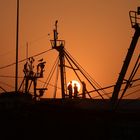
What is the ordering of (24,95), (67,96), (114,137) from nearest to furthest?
(114,137) → (24,95) → (67,96)

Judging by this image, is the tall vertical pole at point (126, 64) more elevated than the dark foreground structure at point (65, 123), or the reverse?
the tall vertical pole at point (126, 64)

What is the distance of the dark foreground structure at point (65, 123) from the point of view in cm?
3728

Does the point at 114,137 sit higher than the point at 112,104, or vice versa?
the point at 112,104

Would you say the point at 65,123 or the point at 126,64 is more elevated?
the point at 126,64

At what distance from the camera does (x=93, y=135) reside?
37375mm

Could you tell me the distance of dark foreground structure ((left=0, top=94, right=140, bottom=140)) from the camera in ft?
122

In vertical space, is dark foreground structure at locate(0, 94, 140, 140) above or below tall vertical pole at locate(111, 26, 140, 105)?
below

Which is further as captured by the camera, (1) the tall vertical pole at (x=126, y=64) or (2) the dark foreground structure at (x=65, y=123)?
(1) the tall vertical pole at (x=126, y=64)

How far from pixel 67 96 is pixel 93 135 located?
11.9 meters

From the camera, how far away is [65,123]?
124 ft

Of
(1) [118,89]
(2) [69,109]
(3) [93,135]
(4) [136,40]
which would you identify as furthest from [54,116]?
(4) [136,40]

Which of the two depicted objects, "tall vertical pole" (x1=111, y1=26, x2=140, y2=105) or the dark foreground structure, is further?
"tall vertical pole" (x1=111, y1=26, x2=140, y2=105)

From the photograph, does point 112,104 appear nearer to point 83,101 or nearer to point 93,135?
point 93,135

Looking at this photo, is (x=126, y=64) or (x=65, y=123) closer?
(x=65, y=123)
